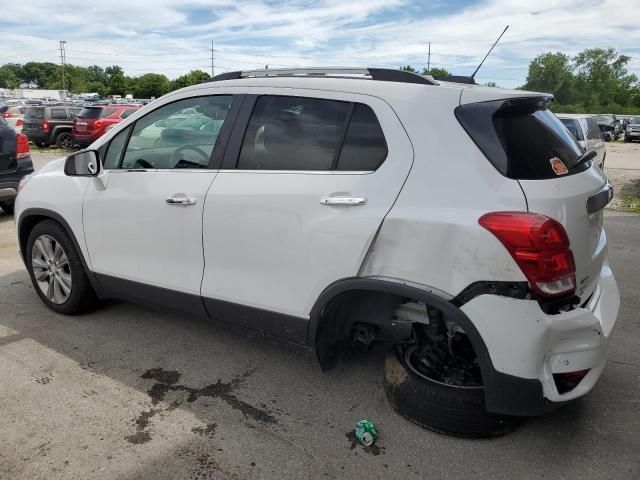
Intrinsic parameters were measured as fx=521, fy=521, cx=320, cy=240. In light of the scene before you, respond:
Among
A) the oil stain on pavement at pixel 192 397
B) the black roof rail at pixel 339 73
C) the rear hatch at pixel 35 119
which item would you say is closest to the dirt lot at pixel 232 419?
the oil stain on pavement at pixel 192 397

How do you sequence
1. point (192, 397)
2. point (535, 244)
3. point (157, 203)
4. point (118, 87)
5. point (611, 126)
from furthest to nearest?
1. point (118, 87)
2. point (611, 126)
3. point (157, 203)
4. point (192, 397)
5. point (535, 244)

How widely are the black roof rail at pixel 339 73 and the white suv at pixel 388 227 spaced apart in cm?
2

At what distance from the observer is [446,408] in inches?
101

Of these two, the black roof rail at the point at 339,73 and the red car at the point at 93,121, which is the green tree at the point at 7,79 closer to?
the red car at the point at 93,121

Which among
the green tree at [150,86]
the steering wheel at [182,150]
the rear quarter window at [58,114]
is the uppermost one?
the green tree at [150,86]

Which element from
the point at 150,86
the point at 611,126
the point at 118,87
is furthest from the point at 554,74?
the point at 118,87

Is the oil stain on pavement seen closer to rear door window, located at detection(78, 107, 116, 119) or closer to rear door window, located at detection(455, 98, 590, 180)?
rear door window, located at detection(455, 98, 590, 180)

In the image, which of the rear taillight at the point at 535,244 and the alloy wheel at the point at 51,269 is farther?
the alloy wheel at the point at 51,269

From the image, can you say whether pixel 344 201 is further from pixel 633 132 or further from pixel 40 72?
pixel 40 72

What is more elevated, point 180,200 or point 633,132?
point 180,200

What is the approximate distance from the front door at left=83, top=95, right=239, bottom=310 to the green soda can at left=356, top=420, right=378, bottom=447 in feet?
4.09

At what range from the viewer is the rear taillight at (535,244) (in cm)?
215

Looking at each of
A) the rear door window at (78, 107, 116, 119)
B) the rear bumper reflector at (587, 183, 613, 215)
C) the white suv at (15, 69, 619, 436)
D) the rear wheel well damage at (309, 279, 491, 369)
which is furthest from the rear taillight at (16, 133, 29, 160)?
the rear door window at (78, 107, 116, 119)

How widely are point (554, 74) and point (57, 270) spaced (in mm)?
107474
